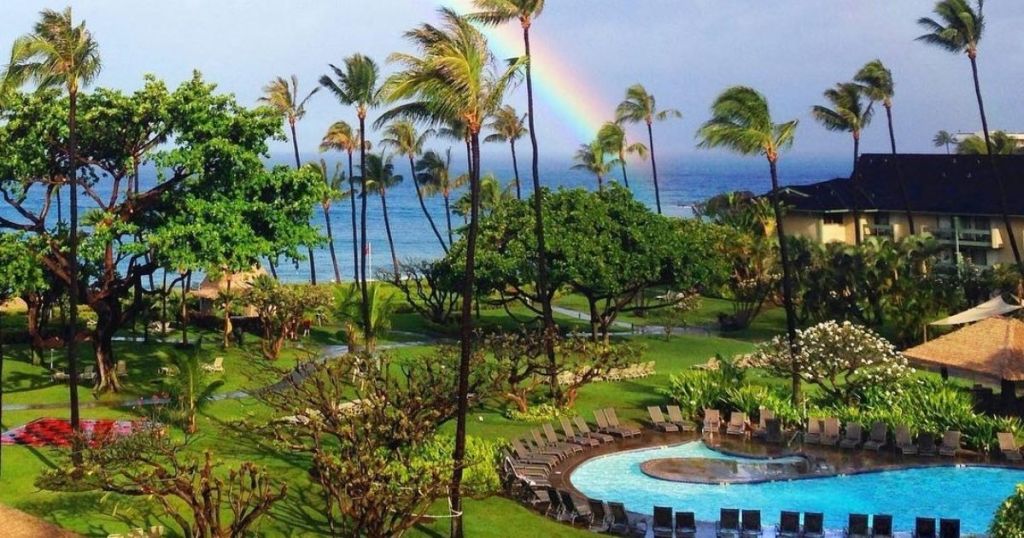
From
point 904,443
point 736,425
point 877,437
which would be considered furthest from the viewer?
point 736,425

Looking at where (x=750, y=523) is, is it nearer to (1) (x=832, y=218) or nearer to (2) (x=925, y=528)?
(2) (x=925, y=528)

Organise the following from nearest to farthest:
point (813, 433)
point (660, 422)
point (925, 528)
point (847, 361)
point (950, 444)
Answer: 1. point (925, 528)
2. point (950, 444)
3. point (813, 433)
4. point (847, 361)
5. point (660, 422)

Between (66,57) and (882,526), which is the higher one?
(66,57)

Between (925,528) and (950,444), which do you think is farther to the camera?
(950,444)

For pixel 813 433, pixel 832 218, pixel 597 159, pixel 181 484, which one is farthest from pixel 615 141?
pixel 181 484

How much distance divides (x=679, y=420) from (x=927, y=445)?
641 cm

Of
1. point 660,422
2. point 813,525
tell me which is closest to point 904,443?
point 660,422

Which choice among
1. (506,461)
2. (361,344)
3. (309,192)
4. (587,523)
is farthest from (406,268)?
(587,523)

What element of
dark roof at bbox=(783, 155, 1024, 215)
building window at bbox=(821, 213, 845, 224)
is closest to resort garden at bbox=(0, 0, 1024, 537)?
dark roof at bbox=(783, 155, 1024, 215)

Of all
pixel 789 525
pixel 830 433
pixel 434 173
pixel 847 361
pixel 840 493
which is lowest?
pixel 840 493

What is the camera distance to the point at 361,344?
41.1 metres

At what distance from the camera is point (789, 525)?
65.5 feet

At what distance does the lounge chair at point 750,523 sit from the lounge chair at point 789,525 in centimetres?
45

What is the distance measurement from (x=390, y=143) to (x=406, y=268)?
17029 millimetres
